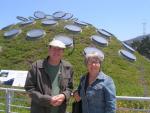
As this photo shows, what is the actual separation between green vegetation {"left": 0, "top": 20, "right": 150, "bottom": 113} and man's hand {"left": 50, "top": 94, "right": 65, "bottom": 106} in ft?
48.3

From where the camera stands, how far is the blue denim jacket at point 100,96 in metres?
5.27

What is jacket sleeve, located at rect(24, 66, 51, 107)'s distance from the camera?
576 centimetres

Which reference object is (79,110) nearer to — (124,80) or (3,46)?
(124,80)

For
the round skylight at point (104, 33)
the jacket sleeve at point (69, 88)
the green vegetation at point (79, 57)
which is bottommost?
the jacket sleeve at point (69, 88)

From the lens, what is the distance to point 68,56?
23.8 metres

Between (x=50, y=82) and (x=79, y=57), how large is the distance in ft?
58.6

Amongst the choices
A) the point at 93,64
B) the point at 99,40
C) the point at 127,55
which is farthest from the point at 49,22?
the point at 93,64

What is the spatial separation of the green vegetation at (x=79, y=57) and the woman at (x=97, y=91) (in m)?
15.1

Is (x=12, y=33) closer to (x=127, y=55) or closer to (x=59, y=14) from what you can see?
(x=59, y=14)

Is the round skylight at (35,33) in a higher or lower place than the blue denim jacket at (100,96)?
higher

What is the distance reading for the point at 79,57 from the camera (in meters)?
23.7

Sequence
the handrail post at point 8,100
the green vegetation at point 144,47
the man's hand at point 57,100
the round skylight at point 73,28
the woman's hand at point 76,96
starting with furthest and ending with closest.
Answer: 1. the green vegetation at point 144,47
2. the round skylight at point 73,28
3. the handrail post at point 8,100
4. the man's hand at point 57,100
5. the woman's hand at point 76,96

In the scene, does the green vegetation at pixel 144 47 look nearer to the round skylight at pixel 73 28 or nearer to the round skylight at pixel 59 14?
the round skylight at pixel 59 14

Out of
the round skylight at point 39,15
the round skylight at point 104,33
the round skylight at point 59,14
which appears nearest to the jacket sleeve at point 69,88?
the round skylight at point 104,33
